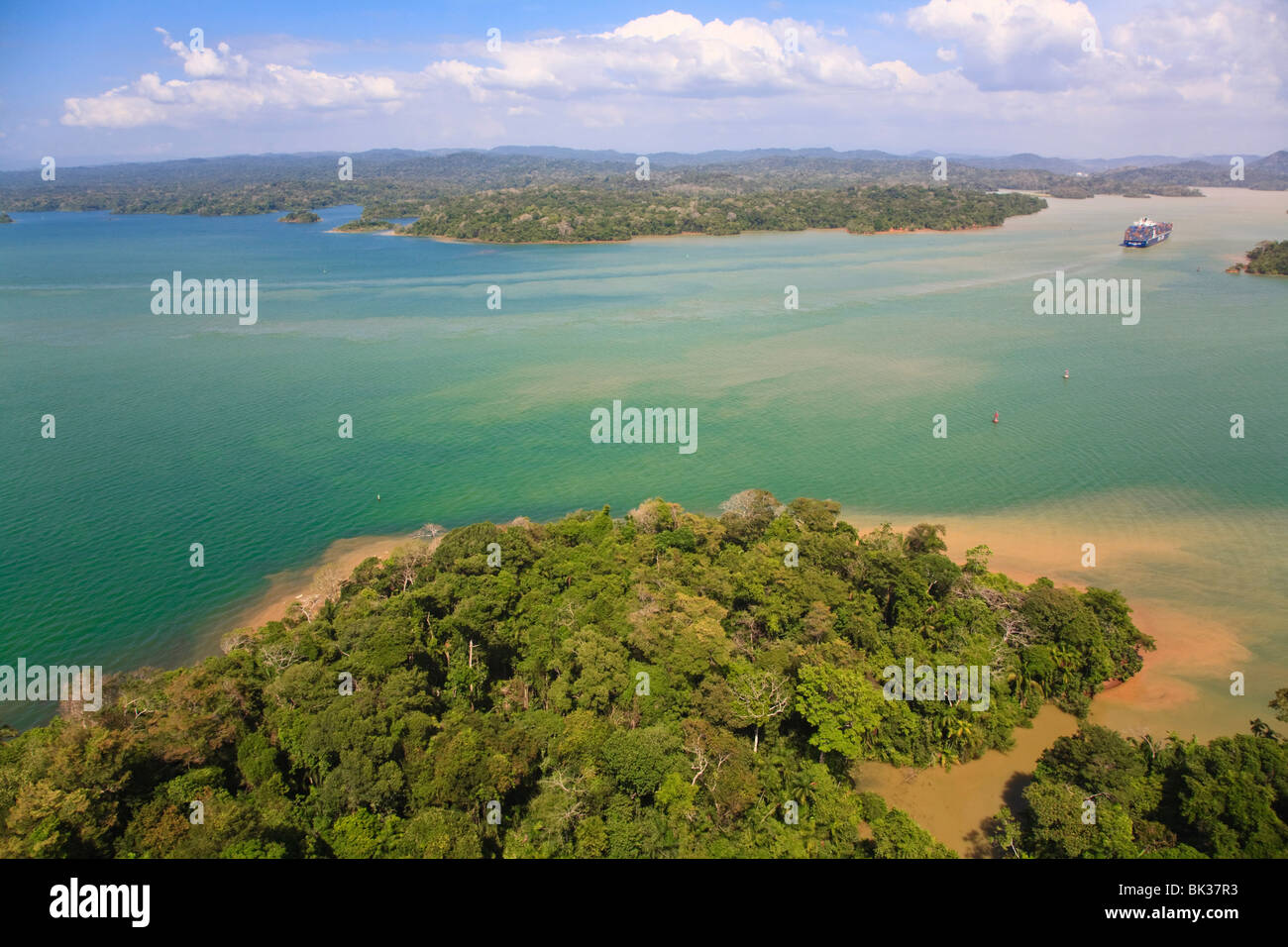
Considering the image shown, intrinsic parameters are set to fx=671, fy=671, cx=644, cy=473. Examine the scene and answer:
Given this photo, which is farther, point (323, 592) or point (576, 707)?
point (323, 592)

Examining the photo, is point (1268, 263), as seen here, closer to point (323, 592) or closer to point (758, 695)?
point (758, 695)

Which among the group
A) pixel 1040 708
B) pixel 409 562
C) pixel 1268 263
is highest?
pixel 1268 263

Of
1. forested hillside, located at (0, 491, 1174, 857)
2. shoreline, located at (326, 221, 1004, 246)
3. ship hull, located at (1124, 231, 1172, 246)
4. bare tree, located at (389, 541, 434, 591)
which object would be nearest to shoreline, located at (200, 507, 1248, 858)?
forested hillside, located at (0, 491, 1174, 857)

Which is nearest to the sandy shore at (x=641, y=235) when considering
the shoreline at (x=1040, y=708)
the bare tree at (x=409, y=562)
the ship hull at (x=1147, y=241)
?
the ship hull at (x=1147, y=241)

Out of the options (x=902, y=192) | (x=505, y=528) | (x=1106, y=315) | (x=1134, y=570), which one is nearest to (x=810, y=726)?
(x=505, y=528)

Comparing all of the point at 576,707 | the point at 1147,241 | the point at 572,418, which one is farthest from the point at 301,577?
the point at 1147,241

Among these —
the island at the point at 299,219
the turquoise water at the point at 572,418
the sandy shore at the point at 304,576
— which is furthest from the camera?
the island at the point at 299,219

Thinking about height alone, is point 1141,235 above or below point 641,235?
below

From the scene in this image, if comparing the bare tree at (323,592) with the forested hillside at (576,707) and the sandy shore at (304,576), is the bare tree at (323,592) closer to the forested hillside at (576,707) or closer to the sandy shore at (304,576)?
the forested hillside at (576,707)
